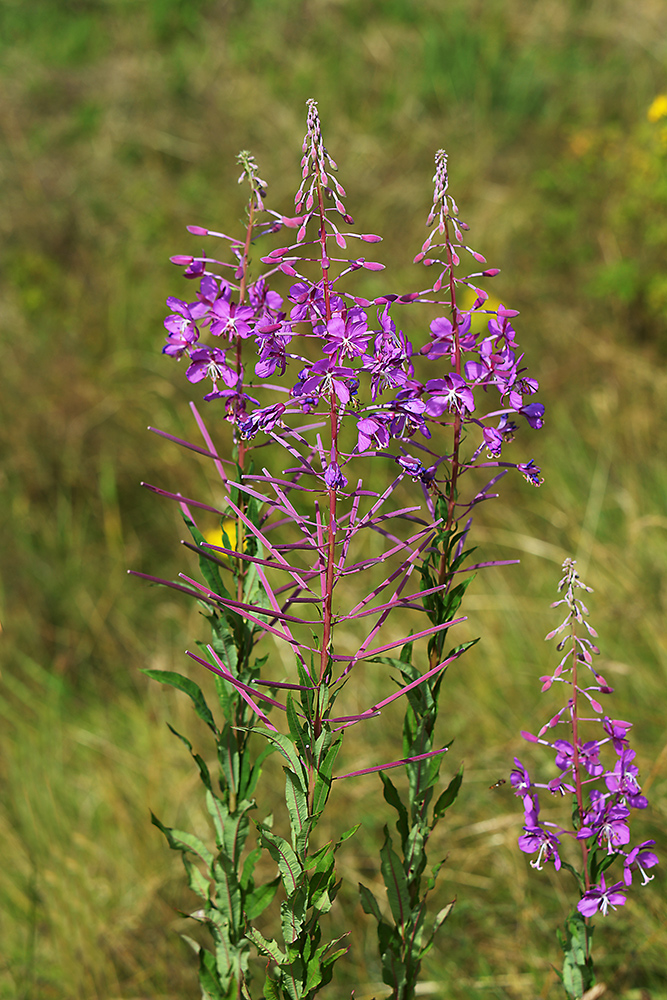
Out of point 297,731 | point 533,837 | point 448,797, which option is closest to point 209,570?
point 297,731

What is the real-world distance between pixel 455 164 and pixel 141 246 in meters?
2.39

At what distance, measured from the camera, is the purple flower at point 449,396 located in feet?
3.61

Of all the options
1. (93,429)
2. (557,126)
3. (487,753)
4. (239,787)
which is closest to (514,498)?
(487,753)

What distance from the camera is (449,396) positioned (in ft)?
3.62

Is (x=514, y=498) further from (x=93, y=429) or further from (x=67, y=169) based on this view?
(x=67, y=169)

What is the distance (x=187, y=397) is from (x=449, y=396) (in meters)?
3.88

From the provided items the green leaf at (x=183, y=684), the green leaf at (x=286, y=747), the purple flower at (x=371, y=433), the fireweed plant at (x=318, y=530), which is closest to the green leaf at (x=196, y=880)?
the fireweed plant at (x=318, y=530)

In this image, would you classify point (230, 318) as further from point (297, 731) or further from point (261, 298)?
point (297, 731)

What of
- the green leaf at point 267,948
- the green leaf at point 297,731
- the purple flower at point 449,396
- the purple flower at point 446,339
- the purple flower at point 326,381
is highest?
the purple flower at point 446,339

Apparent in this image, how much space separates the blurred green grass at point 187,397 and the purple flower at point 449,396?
124 cm

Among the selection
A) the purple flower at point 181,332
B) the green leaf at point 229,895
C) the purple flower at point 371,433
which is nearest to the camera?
the purple flower at point 371,433

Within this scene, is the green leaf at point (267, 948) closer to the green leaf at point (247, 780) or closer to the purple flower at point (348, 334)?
the green leaf at point (247, 780)

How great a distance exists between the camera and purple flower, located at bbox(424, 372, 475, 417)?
3.61 feet

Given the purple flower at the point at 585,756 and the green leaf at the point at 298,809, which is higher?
the purple flower at the point at 585,756
